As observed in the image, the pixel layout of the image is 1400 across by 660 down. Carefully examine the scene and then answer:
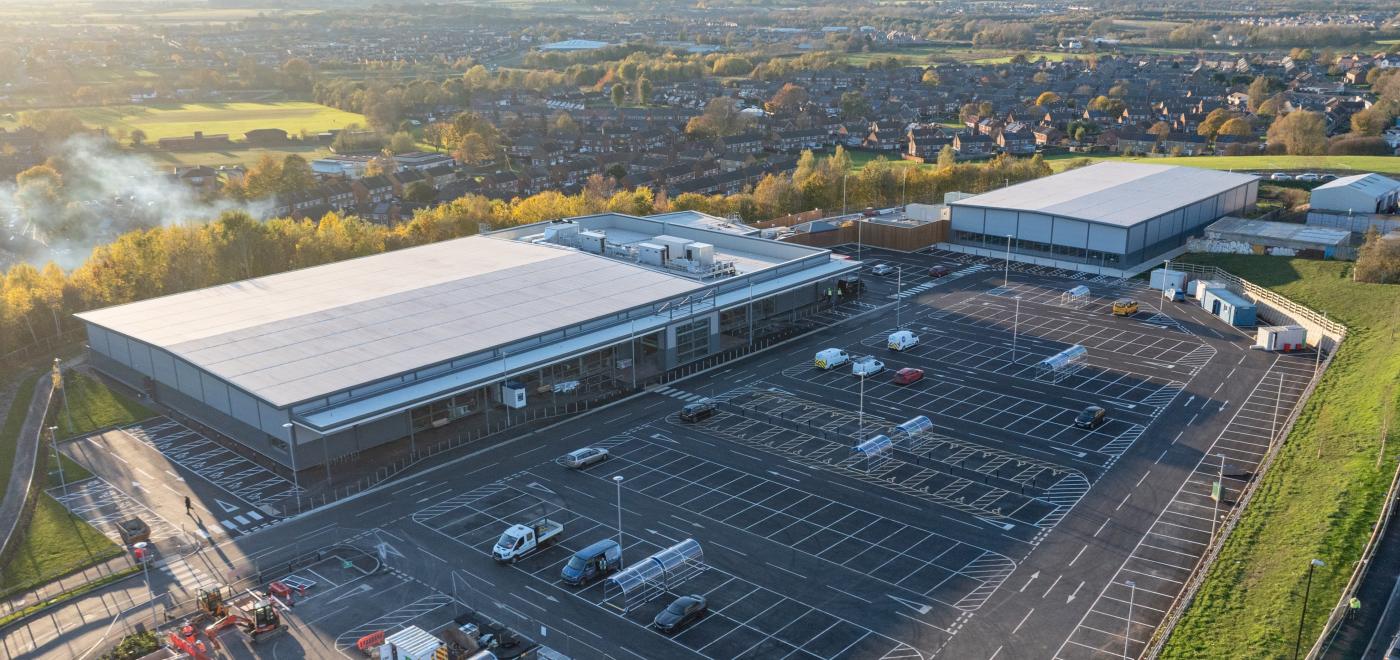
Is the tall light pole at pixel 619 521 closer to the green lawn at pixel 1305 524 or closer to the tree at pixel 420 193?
the green lawn at pixel 1305 524

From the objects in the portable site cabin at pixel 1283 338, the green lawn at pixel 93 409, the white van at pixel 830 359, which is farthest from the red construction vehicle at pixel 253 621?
the portable site cabin at pixel 1283 338

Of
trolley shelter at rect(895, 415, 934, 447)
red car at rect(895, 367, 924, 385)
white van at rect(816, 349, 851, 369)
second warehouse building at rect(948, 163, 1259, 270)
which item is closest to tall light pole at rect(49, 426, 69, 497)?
trolley shelter at rect(895, 415, 934, 447)

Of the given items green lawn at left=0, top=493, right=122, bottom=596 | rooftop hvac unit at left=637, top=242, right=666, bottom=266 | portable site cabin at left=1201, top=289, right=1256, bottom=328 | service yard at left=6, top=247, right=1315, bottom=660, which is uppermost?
rooftop hvac unit at left=637, top=242, right=666, bottom=266

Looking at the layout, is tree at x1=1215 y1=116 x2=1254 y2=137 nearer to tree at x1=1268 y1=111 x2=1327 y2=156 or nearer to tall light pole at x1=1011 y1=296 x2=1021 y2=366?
tree at x1=1268 y1=111 x2=1327 y2=156

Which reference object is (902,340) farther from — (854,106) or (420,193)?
(854,106)

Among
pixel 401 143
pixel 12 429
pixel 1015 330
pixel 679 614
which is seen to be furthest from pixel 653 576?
pixel 401 143

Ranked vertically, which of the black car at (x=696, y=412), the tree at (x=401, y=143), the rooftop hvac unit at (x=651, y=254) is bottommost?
the black car at (x=696, y=412)
